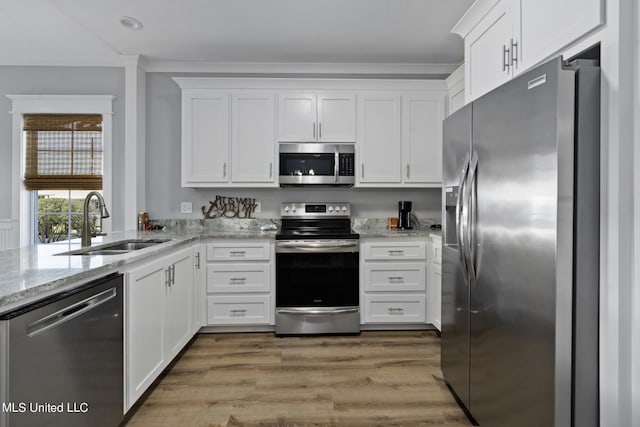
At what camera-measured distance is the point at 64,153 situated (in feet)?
12.2

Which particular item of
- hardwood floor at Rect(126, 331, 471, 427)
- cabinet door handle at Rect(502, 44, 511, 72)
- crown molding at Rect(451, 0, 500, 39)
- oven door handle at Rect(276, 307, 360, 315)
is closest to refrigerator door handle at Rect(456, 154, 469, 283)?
cabinet door handle at Rect(502, 44, 511, 72)

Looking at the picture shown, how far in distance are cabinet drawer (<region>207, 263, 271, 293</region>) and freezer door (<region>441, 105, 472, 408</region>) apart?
1583mm

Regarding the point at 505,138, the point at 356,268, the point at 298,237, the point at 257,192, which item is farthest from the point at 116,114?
the point at 505,138

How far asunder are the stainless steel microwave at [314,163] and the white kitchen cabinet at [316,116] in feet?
0.25

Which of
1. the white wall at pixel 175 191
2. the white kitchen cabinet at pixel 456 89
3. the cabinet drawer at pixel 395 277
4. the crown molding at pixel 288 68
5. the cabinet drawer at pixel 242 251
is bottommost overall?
the cabinet drawer at pixel 395 277

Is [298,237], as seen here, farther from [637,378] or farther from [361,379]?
[637,378]

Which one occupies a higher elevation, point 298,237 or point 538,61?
point 538,61

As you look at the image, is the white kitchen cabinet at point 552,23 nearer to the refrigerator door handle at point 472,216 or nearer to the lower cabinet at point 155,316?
the refrigerator door handle at point 472,216

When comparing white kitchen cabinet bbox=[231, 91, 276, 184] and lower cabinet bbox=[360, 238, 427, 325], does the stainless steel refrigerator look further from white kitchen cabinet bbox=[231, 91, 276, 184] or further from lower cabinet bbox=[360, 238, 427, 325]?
white kitchen cabinet bbox=[231, 91, 276, 184]

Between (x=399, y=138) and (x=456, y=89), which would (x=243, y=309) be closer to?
(x=399, y=138)

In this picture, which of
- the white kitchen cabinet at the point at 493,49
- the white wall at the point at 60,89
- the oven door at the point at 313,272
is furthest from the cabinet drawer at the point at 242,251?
the white kitchen cabinet at the point at 493,49

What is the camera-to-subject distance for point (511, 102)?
150 centimetres

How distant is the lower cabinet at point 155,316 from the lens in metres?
1.88

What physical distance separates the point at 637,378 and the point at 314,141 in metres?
2.84
